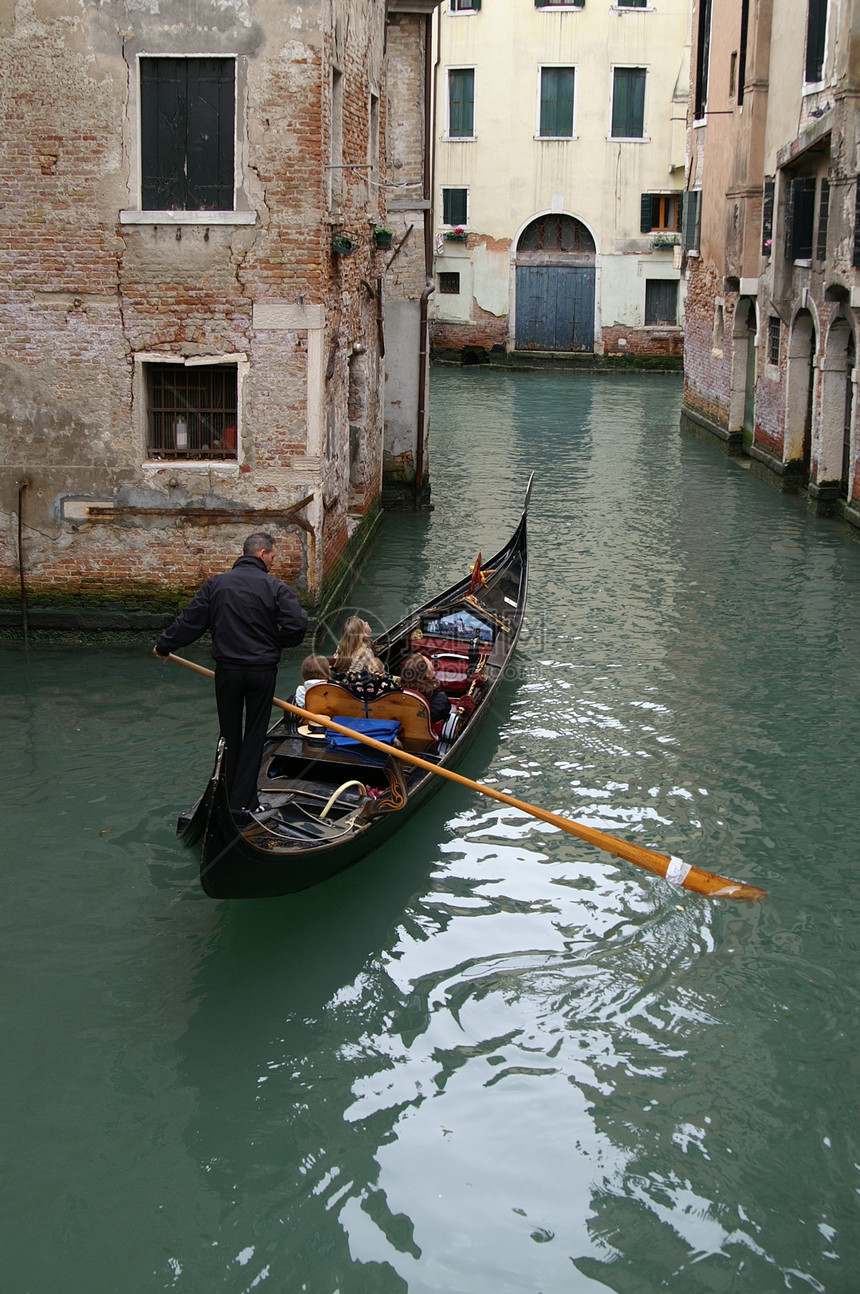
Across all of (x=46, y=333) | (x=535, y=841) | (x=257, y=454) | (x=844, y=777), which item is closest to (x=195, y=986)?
(x=535, y=841)

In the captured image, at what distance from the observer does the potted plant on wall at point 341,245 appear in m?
9.01

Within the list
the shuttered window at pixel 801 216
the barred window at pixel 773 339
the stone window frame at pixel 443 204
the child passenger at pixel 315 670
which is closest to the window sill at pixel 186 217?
the child passenger at pixel 315 670

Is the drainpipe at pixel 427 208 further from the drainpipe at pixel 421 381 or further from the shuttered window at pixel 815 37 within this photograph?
the shuttered window at pixel 815 37

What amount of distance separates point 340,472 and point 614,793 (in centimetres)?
422

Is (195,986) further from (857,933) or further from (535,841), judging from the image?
(857,933)

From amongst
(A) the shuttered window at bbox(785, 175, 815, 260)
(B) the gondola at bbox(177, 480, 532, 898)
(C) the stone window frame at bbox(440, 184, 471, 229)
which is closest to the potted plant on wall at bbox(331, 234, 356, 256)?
(B) the gondola at bbox(177, 480, 532, 898)

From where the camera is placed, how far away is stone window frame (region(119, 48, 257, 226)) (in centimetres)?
837

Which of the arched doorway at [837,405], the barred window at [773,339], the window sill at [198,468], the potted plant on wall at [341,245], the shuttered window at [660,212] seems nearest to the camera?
the window sill at [198,468]

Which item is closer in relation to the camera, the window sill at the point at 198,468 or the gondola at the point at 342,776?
the gondola at the point at 342,776

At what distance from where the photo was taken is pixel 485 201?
28406 millimetres

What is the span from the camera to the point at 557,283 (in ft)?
93.4

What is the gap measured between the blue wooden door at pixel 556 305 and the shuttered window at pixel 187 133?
814 inches

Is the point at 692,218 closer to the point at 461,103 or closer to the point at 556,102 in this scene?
the point at 556,102

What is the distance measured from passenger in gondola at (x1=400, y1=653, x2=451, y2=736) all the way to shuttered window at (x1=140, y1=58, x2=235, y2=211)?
3.43 meters
